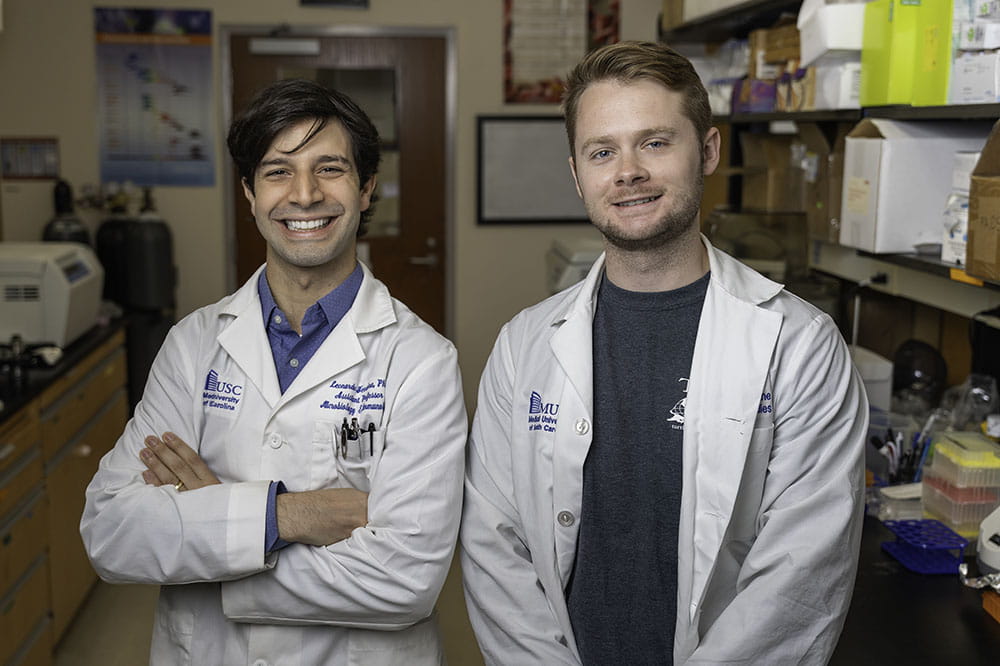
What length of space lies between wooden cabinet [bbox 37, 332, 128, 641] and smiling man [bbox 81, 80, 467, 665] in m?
1.58

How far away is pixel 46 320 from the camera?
3.47 metres

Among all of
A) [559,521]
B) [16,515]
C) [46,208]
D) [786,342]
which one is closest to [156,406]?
[559,521]

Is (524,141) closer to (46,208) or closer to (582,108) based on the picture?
(46,208)

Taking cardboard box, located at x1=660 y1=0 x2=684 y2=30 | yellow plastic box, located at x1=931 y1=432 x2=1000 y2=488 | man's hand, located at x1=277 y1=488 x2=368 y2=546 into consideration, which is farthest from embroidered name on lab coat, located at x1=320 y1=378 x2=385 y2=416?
cardboard box, located at x1=660 y1=0 x2=684 y2=30

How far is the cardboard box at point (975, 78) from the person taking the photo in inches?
75.5


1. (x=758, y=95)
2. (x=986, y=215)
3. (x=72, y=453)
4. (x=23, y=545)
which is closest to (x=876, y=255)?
(x=986, y=215)

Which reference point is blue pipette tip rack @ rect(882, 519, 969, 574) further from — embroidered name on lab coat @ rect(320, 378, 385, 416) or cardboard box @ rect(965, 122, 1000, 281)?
embroidered name on lab coat @ rect(320, 378, 385, 416)

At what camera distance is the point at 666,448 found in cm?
153

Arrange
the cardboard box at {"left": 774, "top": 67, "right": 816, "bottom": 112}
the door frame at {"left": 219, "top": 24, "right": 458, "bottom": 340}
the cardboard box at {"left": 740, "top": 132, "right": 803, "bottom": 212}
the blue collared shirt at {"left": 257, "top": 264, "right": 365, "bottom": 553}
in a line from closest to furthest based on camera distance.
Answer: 1. the blue collared shirt at {"left": 257, "top": 264, "right": 365, "bottom": 553}
2. the cardboard box at {"left": 774, "top": 67, "right": 816, "bottom": 112}
3. the cardboard box at {"left": 740, "top": 132, "right": 803, "bottom": 212}
4. the door frame at {"left": 219, "top": 24, "right": 458, "bottom": 340}

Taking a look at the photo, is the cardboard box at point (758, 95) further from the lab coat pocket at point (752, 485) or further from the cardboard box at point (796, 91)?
the lab coat pocket at point (752, 485)

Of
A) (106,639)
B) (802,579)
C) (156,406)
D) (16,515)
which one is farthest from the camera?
(106,639)

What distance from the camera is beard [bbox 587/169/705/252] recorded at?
4.91 ft

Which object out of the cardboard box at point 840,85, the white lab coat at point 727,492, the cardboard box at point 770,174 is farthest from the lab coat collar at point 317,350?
the cardboard box at point 770,174

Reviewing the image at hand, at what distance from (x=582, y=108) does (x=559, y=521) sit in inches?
24.8
